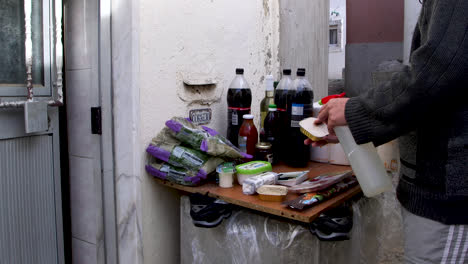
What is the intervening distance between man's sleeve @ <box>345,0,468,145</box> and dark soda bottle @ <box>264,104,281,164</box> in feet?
3.10

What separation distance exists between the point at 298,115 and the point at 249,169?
48 cm

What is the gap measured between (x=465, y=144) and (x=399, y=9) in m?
4.76

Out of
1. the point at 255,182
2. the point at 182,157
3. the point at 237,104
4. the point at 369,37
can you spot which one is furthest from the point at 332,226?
the point at 369,37

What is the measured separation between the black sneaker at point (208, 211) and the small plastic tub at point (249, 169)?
16 centimetres

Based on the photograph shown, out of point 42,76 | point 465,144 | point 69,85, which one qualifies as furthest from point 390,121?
point 69,85

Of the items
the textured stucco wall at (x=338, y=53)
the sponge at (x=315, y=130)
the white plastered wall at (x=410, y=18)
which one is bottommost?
the sponge at (x=315, y=130)

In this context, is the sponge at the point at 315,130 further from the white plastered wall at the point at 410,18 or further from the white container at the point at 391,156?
the white plastered wall at the point at 410,18

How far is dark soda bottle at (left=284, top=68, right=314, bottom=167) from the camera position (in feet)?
6.59

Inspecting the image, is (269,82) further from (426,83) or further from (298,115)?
(426,83)

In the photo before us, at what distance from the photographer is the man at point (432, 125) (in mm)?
1021

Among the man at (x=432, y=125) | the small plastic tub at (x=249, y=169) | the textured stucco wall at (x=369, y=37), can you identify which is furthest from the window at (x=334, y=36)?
the man at (x=432, y=125)

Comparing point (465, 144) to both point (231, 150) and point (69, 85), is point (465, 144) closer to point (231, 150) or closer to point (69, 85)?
point (231, 150)

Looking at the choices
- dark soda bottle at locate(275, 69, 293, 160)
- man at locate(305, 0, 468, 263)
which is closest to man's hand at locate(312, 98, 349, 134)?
man at locate(305, 0, 468, 263)

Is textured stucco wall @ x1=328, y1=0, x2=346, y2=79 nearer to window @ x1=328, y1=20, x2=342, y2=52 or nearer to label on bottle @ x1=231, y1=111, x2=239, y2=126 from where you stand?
window @ x1=328, y1=20, x2=342, y2=52
